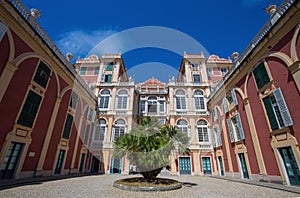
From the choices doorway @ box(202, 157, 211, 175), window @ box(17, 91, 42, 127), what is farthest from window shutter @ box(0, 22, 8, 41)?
doorway @ box(202, 157, 211, 175)

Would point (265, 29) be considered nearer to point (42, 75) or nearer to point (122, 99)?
point (42, 75)

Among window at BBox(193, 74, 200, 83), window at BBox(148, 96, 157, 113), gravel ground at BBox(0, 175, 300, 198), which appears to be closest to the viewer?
gravel ground at BBox(0, 175, 300, 198)

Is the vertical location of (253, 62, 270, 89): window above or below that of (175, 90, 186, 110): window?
below

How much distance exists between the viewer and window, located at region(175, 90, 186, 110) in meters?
21.7

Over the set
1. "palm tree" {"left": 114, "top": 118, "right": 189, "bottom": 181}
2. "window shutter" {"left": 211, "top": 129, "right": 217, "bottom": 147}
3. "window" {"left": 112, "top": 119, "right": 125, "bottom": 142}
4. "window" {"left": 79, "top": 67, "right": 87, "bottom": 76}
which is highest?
"window" {"left": 79, "top": 67, "right": 87, "bottom": 76}

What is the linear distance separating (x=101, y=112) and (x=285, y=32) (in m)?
20.0

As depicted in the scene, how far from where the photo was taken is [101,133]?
65.4 ft

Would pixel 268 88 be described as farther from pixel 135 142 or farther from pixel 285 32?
pixel 135 142

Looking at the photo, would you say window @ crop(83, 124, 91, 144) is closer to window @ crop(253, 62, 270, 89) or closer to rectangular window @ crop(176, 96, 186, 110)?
rectangular window @ crop(176, 96, 186, 110)

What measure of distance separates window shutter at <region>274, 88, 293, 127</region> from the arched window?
1669 centimetres

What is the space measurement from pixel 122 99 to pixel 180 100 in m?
8.58

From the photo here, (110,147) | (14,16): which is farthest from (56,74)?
(110,147)

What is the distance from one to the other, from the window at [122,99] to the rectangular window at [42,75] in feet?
34.2

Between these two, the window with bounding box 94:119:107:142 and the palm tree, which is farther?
the window with bounding box 94:119:107:142
